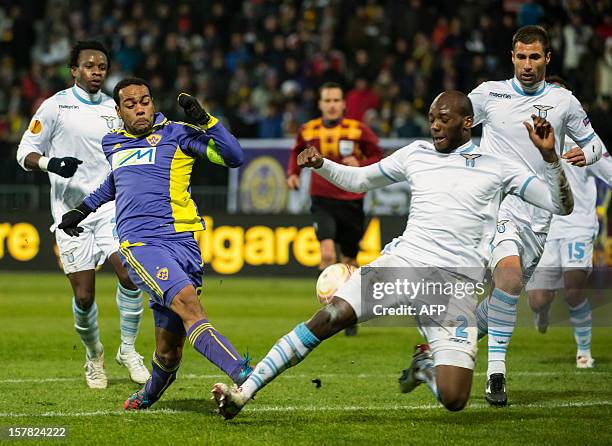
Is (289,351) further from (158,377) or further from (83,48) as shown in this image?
(83,48)

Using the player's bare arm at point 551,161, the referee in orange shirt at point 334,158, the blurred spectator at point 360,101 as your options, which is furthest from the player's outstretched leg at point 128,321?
the blurred spectator at point 360,101

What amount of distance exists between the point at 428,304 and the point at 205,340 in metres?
1.36

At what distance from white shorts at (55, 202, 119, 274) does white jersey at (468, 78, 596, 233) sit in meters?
3.04

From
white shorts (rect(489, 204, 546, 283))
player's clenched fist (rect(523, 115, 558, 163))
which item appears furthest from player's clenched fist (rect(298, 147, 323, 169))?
white shorts (rect(489, 204, 546, 283))

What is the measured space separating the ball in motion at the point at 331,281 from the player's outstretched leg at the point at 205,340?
650 millimetres

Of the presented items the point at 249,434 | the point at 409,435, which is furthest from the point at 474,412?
the point at 249,434

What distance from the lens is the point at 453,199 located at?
21.8 ft

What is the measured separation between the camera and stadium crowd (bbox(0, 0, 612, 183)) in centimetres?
1972

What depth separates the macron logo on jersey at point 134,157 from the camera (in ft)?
23.8

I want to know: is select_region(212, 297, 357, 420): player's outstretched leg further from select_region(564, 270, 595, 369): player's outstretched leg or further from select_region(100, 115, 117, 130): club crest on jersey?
select_region(564, 270, 595, 369): player's outstretched leg

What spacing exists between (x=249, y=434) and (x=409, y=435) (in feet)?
3.08

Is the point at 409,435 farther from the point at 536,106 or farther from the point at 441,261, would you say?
the point at 536,106

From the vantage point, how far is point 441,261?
658 centimetres

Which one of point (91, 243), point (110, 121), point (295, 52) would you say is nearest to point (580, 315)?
point (91, 243)
